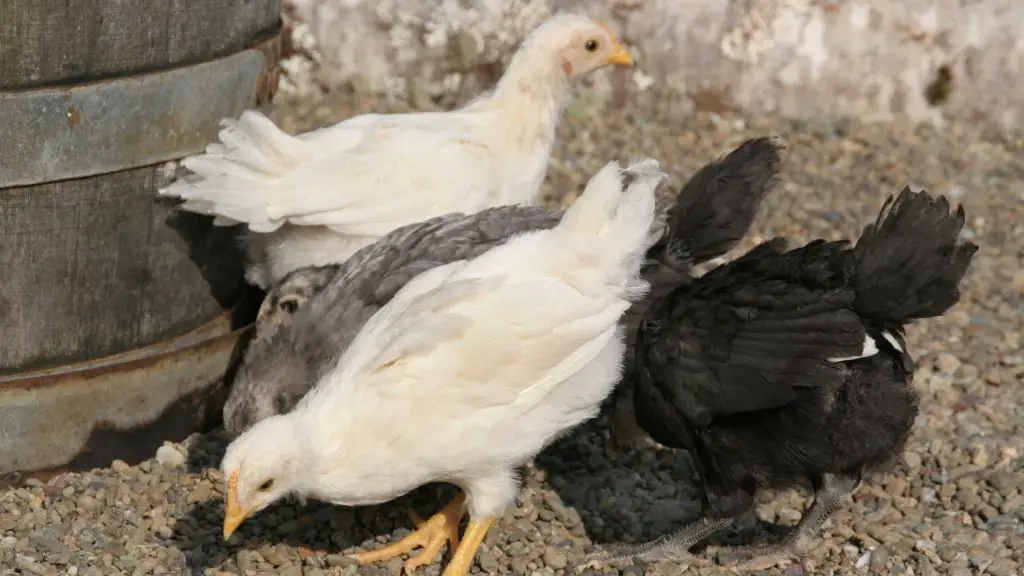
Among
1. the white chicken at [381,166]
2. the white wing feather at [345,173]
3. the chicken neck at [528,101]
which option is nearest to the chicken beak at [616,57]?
the white chicken at [381,166]

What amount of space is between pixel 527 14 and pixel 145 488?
3.64 meters

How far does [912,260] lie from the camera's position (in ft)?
12.0

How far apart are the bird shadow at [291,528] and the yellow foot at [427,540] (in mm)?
97

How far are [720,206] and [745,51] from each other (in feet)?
8.72

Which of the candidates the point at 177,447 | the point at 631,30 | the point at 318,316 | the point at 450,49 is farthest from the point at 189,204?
the point at 631,30

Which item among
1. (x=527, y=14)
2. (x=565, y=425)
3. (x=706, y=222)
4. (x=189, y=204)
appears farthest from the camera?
(x=527, y=14)

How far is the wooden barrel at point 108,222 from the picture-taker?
3777 mm

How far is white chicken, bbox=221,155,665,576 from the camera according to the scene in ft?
11.8

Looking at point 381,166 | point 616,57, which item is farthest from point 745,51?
point 381,166

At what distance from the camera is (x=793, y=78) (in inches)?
284

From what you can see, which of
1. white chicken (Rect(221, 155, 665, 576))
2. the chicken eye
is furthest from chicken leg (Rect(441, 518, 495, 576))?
the chicken eye

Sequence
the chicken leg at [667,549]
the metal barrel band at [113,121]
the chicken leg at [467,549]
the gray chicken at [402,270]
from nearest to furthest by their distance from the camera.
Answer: the metal barrel band at [113,121]
the chicken leg at [467,549]
the chicken leg at [667,549]
the gray chicken at [402,270]

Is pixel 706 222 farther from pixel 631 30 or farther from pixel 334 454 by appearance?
pixel 631 30

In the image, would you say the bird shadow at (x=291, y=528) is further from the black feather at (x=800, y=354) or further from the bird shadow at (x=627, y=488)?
the black feather at (x=800, y=354)
